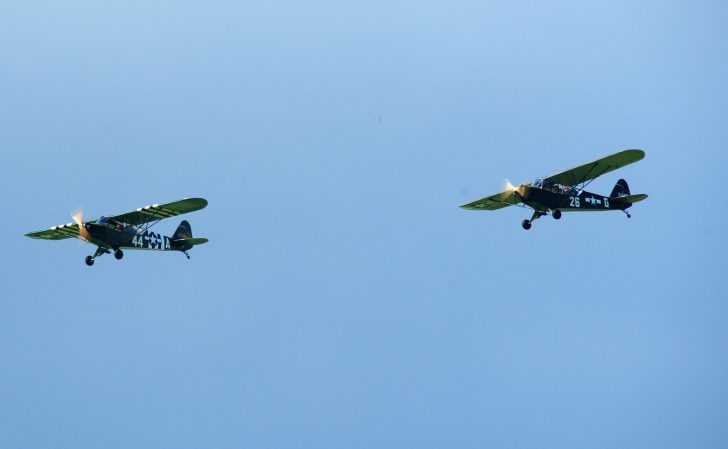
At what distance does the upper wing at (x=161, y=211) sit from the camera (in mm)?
58062

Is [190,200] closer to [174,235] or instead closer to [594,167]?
[174,235]

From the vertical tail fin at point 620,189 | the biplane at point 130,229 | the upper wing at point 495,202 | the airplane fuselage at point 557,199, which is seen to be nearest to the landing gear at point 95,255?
the biplane at point 130,229

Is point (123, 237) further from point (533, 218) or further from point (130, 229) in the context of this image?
point (533, 218)

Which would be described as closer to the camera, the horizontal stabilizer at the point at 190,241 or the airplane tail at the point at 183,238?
the horizontal stabilizer at the point at 190,241

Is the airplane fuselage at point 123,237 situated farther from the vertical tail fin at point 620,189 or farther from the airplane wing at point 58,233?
the vertical tail fin at point 620,189

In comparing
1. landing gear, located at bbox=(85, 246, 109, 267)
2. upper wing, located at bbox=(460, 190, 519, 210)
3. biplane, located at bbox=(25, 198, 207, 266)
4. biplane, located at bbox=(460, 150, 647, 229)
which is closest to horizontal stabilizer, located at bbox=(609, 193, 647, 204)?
biplane, located at bbox=(460, 150, 647, 229)

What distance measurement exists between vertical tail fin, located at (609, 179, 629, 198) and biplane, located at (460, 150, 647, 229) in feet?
2.28

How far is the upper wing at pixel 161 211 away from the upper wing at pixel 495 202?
13.8 meters

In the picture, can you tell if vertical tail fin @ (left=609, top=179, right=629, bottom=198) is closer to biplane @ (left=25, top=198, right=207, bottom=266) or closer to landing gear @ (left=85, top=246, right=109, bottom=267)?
biplane @ (left=25, top=198, right=207, bottom=266)

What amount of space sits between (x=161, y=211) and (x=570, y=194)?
19171 millimetres

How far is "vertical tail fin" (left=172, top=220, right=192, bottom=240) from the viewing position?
63.9 m

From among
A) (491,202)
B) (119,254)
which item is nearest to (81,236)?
(119,254)

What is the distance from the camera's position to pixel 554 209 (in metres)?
58.3

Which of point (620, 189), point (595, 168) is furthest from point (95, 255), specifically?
point (620, 189)
